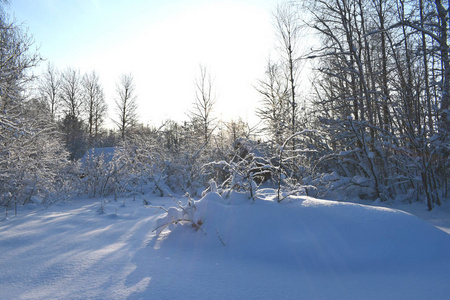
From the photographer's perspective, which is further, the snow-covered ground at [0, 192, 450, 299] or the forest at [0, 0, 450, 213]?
the forest at [0, 0, 450, 213]

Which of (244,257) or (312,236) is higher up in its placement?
(312,236)

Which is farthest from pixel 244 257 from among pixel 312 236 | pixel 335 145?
pixel 335 145

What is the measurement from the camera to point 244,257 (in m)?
2.26

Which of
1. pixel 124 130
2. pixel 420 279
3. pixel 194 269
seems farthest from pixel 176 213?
pixel 124 130

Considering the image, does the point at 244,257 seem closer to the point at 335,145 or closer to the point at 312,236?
the point at 312,236

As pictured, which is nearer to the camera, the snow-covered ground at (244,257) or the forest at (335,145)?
the snow-covered ground at (244,257)

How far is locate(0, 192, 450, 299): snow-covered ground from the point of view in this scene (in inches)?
66.2

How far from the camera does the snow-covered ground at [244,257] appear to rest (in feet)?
5.51

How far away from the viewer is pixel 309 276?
1.92 m

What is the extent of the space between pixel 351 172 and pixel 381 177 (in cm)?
139

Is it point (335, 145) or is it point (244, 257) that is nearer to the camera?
point (244, 257)

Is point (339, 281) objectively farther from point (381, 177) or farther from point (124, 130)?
point (124, 130)

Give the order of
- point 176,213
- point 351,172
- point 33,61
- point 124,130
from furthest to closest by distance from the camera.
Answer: point 124,130, point 33,61, point 351,172, point 176,213

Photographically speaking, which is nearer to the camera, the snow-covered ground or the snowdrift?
the snow-covered ground
